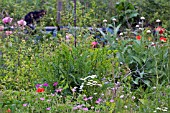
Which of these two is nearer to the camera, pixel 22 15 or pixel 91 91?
pixel 91 91

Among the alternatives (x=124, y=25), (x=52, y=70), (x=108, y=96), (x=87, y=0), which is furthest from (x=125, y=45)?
(x=87, y=0)

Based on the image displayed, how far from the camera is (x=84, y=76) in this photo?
5090 millimetres

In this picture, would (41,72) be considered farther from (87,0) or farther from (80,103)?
(87,0)

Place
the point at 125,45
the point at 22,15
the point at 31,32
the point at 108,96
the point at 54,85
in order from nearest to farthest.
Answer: the point at 108,96
the point at 54,85
the point at 125,45
the point at 31,32
the point at 22,15

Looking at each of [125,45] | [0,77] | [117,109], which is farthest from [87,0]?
[117,109]

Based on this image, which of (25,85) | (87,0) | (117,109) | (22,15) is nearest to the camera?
(117,109)

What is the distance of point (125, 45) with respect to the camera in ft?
21.1

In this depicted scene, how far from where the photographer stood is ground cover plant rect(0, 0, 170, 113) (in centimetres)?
433

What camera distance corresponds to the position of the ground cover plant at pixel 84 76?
4328 mm

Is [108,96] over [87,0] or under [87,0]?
under

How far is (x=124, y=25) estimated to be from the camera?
925cm

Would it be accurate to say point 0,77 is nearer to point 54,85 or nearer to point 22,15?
point 54,85

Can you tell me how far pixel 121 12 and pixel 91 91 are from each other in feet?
15.0

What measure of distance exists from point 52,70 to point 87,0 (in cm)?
524
